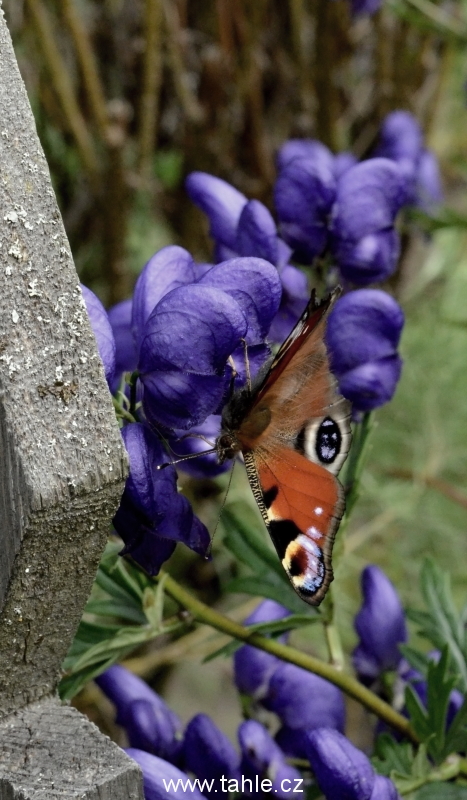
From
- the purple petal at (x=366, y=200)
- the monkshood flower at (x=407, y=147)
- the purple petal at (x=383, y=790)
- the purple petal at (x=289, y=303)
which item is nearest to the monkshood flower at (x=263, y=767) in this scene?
the purple petal at (x=383, y=790)

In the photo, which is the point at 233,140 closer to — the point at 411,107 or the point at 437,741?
the point at 411,107

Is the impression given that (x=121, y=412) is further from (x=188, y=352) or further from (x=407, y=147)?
(x=407, y=147)

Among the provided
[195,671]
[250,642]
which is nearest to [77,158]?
[195,671]

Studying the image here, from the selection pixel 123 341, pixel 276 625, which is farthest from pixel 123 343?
pixel 276 625

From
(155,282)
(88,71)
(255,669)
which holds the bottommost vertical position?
(255,669)

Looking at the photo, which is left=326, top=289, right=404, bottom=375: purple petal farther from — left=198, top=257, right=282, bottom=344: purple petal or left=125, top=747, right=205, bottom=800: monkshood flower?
left=125, top=747, right=205, bottom=800: monkshood flower

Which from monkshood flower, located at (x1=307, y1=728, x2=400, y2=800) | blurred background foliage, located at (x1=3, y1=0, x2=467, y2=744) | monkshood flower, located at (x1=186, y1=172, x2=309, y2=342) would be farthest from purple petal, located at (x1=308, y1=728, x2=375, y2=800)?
blurred background foliage, located at (x1=3, y1=0, x2=467, y2=744)
